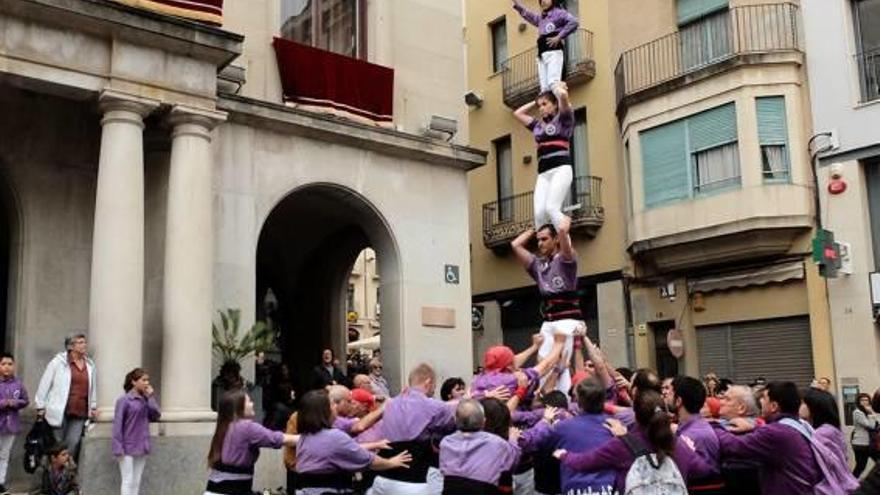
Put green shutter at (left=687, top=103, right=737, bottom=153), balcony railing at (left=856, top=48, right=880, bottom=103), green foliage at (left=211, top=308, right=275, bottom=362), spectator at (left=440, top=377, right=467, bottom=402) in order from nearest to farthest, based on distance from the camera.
→ spectator at (left=440, top=377, right=467, bottom=402), green foliage at (left=211, top=308, right=275, bottom=362), balcony railing at (left=856, top=48, right=880, bottom=103), green shutter at (left=687, top=103, right=737, bottom=153)

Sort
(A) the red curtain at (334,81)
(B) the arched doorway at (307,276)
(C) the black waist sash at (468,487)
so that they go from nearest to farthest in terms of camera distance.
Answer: (C) the black waist sash at (468,487) < (A) the red curtain at (334,81) < (B) the arched doorway at (307,276)

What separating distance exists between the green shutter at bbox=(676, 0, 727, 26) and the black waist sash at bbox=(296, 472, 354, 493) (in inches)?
780

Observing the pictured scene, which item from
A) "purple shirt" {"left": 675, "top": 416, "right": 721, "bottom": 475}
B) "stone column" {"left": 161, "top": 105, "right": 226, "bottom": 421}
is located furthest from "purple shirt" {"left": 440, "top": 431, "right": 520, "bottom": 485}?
"stone column" {"left": 161, "top": 105, "right": 226, "bottom": 421}

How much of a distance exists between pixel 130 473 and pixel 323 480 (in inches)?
238

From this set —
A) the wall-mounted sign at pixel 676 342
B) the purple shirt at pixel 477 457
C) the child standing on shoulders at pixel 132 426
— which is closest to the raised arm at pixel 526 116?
the purple shirt at pixel 477 457

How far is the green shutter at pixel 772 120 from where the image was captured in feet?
75.6

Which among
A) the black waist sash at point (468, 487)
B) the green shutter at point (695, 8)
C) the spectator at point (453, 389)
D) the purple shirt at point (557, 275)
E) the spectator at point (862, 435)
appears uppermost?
the green shutter at point (695, 8)

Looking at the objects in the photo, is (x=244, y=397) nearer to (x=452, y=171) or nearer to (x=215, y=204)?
(x=215, y=204)

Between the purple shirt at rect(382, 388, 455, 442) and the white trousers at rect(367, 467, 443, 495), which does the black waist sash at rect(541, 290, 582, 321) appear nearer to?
the purple shirt at rect(382, 388, 455, 442)

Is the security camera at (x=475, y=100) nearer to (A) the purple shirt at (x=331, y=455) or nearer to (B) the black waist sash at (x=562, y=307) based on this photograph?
(B) the black waist sash at (x=562, y=307)

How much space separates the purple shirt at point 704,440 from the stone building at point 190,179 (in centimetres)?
852

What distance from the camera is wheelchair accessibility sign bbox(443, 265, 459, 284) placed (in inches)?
775

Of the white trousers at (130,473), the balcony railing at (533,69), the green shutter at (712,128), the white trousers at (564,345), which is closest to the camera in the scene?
the white trousers at (564,345)

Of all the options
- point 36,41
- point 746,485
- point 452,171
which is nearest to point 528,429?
point 746,485
